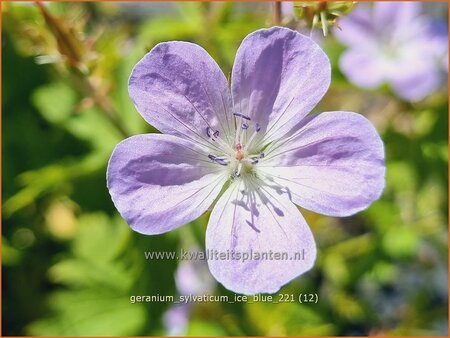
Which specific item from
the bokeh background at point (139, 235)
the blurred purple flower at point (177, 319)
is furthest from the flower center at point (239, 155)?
the blurred purple flower at point (177, 319)

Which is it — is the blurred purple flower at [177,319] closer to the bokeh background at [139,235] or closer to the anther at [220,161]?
the bokeh background at [139,235]

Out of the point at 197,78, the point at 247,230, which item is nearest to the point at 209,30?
the point at 197,78

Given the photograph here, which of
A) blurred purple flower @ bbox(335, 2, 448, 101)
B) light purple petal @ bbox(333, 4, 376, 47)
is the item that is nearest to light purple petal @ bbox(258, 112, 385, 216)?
A: blurred purple flower @ bbox(335, 2, 448, 101)

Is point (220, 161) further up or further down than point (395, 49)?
further up

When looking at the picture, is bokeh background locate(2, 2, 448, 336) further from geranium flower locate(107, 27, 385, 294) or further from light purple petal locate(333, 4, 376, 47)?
geranium flower locate(107, 27, 385, 294)

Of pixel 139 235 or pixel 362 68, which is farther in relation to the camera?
pixel 362 68


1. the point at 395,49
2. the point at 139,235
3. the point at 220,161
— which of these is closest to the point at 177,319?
the point at 139,235

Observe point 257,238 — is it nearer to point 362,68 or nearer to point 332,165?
point 332,165
